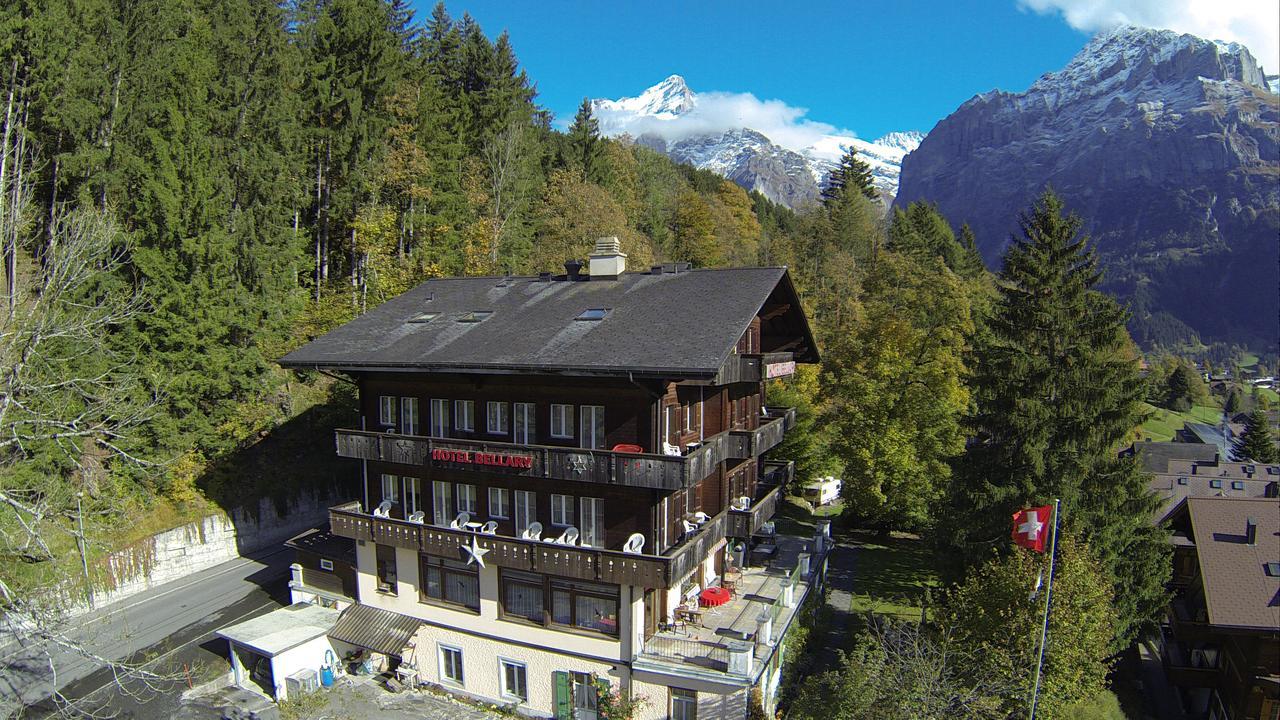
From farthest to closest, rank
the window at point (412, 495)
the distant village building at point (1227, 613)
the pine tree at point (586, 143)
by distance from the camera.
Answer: the pine tree at point (586, 143) → the window at point (412, 495) → the distant village building at point (1227, 613)

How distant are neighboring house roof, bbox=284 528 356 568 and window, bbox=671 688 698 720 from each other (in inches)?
463

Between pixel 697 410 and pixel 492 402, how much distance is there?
639 centimetres

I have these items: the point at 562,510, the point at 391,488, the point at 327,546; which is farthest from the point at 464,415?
the point at 327,546

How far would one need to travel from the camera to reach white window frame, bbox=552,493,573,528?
20234mm

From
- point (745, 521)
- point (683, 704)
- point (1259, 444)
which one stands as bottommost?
point (1259, 444)

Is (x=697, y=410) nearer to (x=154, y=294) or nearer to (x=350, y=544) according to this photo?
(x=350, y=544)

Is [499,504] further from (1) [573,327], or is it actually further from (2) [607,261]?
(2) [607,261]

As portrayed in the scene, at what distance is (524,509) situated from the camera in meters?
20.8

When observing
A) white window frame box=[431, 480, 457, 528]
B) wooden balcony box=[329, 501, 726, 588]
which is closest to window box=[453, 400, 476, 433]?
white window frame box=[431, 480, 457, 528]

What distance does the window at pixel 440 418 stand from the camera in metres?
22.2

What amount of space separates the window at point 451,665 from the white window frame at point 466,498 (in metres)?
4.12

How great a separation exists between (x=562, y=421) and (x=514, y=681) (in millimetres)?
7736

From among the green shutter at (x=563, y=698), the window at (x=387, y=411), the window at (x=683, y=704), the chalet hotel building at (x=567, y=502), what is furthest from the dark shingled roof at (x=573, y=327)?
the green shutter at (x=563, y=698)

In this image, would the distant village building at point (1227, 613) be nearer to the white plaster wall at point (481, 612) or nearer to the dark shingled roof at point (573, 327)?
the dark shingled roof at point (573, 327)
